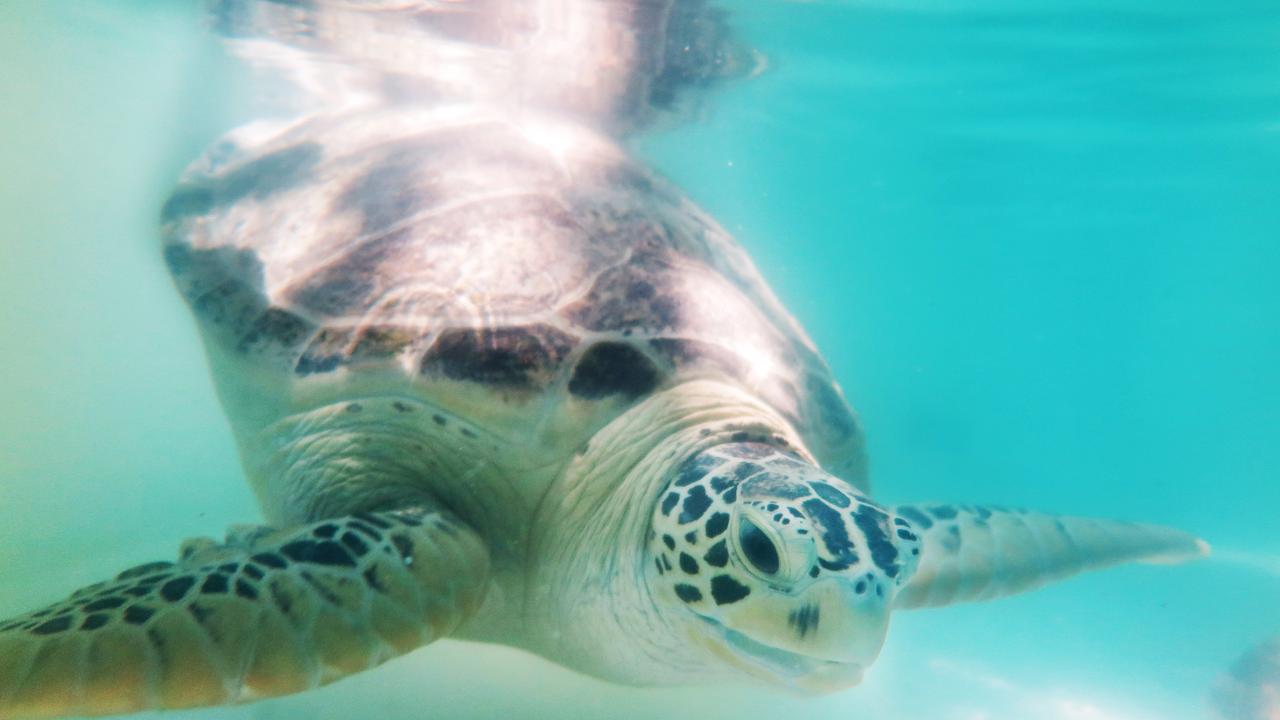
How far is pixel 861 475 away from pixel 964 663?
191 inches

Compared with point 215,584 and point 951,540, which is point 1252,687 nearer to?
point 951,540

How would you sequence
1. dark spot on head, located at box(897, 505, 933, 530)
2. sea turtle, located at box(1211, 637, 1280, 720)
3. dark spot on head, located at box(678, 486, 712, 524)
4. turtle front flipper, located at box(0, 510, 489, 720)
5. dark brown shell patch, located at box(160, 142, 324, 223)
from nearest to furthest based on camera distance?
turtle front flipper, located at box(0, 510, 489, 720)
dark spot on head, located at box(678, 486, 712, 524)
dark spot on head, located at box(897, 505, 933, 530)
dark brown shell patch, located at box(160, 142, 324, 223)
sea turtle, located at box(1211, 637, 1280, 720)

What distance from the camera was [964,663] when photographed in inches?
305

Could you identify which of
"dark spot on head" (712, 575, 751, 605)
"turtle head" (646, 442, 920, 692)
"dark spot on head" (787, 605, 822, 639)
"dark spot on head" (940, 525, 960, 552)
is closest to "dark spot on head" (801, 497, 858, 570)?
"turtle head" (646, 442, 920, 692)

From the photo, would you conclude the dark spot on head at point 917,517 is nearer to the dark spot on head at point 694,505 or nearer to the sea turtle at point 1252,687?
the dark spot on head at point 694,505

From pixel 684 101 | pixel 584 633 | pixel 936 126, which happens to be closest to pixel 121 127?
pixel 684 101

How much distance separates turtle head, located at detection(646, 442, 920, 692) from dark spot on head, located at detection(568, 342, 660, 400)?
1.91 feet

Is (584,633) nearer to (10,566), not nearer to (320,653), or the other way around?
(320,653)

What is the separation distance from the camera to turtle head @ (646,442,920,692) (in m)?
2.01

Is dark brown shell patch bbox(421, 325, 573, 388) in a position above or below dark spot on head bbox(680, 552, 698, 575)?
above

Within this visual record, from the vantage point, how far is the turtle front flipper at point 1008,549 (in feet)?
11.9

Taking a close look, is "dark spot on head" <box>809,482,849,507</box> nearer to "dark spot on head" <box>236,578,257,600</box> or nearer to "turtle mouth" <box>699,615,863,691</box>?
"turtle mouth" <box>699,615,863,691</box>

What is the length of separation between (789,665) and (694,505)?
0.55 m

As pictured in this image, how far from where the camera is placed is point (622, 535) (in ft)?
8.86
